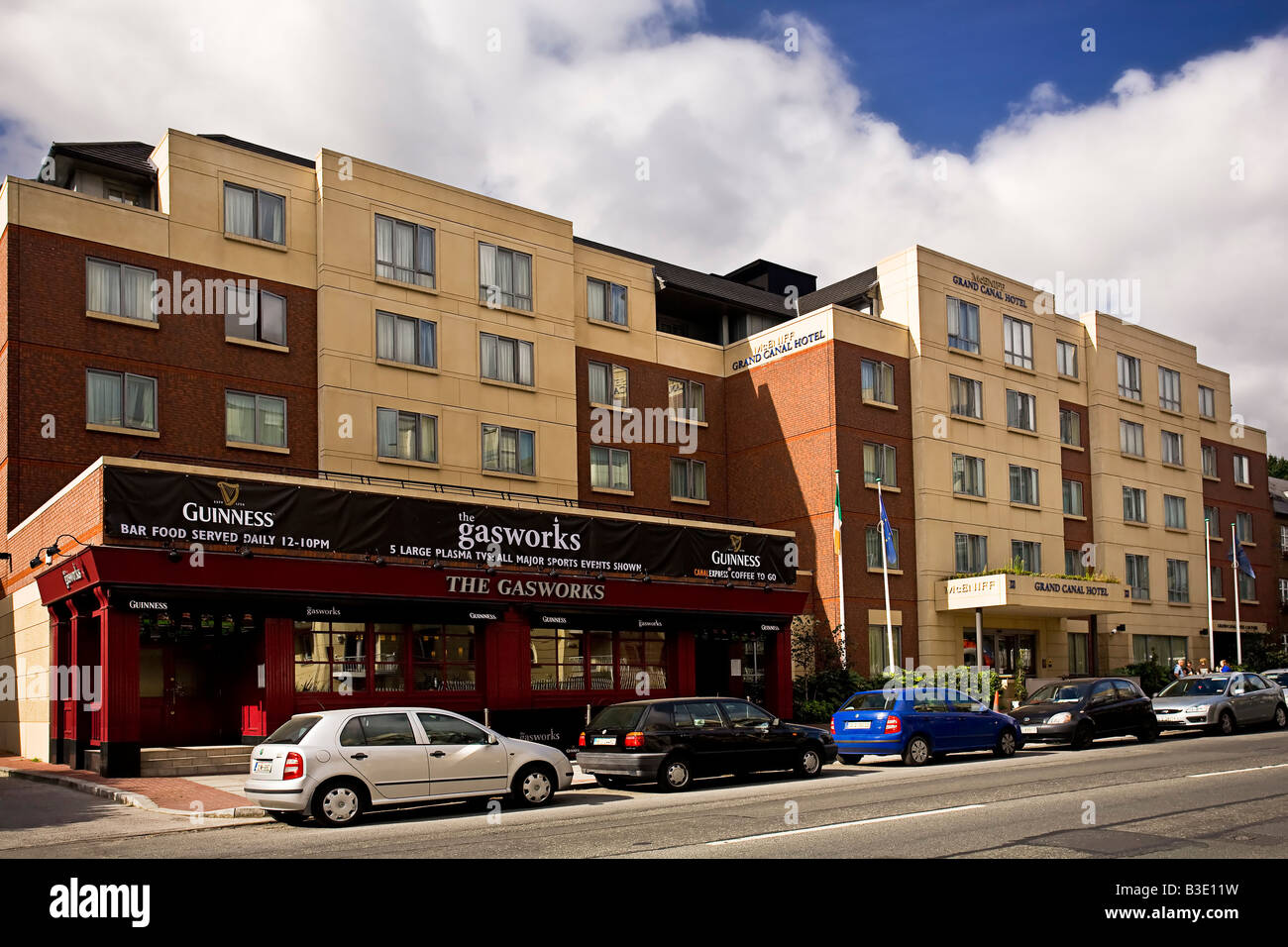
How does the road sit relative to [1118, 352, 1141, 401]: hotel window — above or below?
below

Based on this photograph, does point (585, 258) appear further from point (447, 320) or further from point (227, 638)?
point (227, 638)

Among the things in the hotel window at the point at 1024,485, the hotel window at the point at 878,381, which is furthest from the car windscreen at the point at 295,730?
the hotel window at the point at 1024,485

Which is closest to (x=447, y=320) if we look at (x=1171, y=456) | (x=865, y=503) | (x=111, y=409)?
(x=111, y=409)

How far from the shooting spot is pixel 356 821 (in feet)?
50.4

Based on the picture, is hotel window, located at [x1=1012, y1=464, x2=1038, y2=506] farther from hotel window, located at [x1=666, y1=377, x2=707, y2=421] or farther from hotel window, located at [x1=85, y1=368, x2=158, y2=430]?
hotel window, located at [x1=85, y1=368, x2=158, y2=430]

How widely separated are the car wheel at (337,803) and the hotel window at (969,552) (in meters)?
29.2

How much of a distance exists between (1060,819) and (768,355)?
94.3 feet

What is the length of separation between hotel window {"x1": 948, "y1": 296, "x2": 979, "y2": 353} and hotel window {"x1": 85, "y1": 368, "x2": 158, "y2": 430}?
26092 millimetres

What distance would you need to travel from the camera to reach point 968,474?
1649 inches

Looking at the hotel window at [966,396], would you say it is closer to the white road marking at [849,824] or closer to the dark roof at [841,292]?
the dark roof at [841,292]

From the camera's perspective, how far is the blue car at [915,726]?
76.5ft

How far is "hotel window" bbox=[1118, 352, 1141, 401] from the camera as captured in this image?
49.6m

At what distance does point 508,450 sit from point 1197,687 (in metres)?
19.4

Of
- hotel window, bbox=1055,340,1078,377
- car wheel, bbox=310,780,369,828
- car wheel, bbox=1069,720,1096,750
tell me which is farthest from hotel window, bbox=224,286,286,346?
hotel window, bbox=1055,340,1078,377
